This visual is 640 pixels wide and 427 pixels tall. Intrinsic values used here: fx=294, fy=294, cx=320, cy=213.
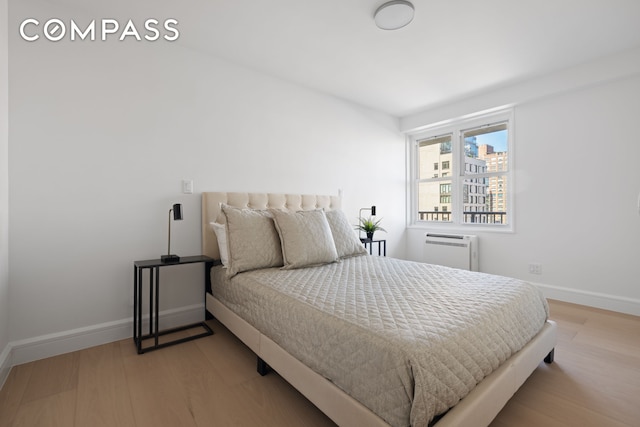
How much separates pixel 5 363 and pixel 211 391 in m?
1.31

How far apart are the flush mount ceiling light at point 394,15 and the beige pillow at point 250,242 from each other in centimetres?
181

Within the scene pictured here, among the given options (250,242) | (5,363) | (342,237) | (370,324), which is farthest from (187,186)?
(370,324)

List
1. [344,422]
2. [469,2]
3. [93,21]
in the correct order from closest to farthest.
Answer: [344,422] < [469,2] < [93,21]

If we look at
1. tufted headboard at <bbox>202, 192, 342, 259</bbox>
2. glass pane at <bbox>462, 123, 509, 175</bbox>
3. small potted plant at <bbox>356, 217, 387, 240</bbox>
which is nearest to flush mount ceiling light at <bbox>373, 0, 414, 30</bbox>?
tufted headboard at <bbox>202, 192, 342, 259</bbox>

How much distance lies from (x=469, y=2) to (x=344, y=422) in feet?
8.85

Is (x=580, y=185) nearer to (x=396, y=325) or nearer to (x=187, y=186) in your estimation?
(x=396, y=325)

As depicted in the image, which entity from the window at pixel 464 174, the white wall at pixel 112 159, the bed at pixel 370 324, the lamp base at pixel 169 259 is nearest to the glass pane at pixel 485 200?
the window at pixel 464 174

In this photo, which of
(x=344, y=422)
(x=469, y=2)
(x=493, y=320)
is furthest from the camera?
(x=469, y=2)

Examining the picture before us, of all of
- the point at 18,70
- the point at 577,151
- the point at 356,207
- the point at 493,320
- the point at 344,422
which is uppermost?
the point at 18,70

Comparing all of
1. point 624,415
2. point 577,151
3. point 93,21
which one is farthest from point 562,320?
point 93,21

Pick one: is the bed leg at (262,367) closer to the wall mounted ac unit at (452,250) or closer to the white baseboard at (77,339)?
the white baseboard at (77,339)

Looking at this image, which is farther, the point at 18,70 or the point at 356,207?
the point at 356,207

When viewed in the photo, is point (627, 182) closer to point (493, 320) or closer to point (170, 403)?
point (493, 320)

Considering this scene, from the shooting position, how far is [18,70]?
1956 millimetres
